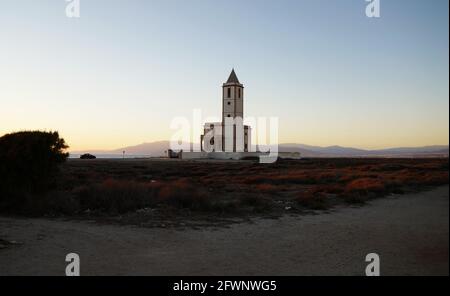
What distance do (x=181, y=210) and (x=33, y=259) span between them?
21.5ft

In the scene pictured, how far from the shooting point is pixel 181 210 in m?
13.5

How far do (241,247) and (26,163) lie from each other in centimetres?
974

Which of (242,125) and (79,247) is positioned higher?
(242,125)

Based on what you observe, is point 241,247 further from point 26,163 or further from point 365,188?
point 365,188

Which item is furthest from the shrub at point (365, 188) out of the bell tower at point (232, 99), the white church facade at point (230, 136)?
the bell tower at point (232, 99)

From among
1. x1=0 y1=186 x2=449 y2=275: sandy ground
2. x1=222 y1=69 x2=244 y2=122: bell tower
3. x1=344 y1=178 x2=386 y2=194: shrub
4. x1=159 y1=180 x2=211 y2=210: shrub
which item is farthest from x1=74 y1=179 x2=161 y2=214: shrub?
x1=222 y1=69 x2=244 y2=122: bell tower

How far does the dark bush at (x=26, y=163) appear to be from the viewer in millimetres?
13656

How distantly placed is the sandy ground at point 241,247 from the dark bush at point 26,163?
2.35 metres

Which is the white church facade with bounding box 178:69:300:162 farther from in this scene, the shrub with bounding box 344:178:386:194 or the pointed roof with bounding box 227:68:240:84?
the shrub with bounding box 344:178:386:194

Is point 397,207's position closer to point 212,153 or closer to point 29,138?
point 29,138

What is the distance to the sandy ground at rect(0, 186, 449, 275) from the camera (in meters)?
6.59

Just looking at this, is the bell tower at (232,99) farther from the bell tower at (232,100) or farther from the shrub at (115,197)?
the shrub at (115,197)

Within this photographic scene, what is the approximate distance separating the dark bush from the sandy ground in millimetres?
2346
